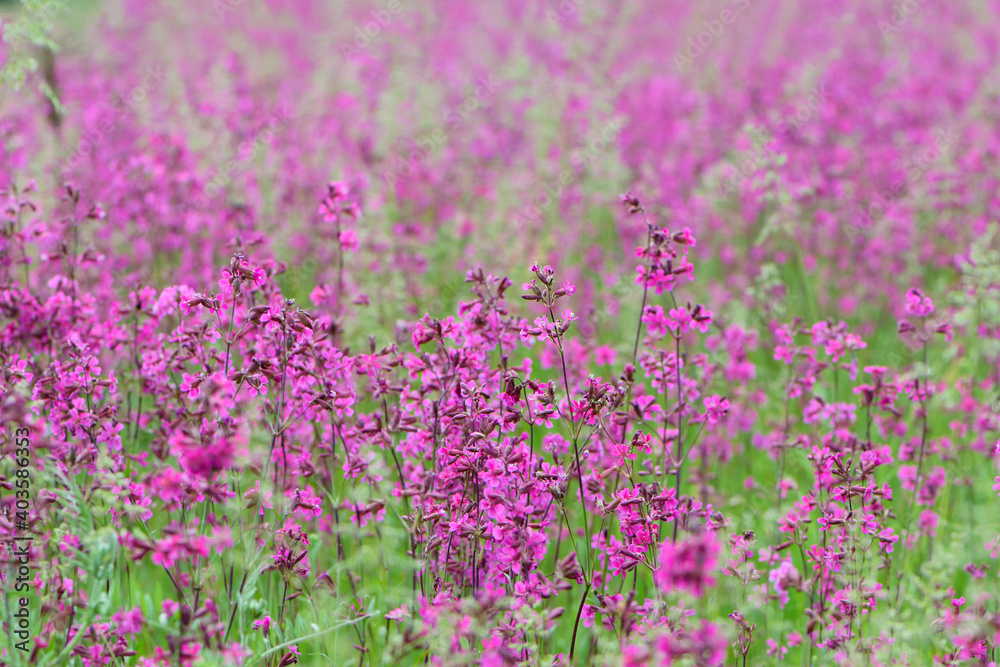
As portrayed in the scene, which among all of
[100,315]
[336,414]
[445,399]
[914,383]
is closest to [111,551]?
[336,414]

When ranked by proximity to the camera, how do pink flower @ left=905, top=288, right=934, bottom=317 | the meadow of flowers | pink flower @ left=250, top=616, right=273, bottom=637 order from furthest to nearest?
pink flower @ left=905, top=288, right=934, bottom=317
pink flower @ left=250, top=616, right=273, bottom=637
the meadow of flowers

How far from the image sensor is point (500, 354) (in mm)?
3281

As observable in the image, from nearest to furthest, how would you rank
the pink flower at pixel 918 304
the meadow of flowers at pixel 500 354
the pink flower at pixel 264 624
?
the meadow of flowers at pixel 500 354
the pink flower at pixel 264 624
the pink flower at pixel 918 304

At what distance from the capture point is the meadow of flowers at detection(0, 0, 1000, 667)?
9.29ft

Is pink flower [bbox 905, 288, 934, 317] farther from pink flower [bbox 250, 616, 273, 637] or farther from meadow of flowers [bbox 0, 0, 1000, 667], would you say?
pink flower [bbox 250, 616, 273, 637]

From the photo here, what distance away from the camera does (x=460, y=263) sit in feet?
23.6

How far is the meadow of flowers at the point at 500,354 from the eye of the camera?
9.29ft

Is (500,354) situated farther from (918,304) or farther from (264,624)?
(918,304)

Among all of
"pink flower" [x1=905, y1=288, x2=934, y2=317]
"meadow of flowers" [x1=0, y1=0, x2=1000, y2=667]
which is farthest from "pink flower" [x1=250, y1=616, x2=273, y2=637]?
"pink flower" [x1=905, y1=288, x2=934, y2=317]

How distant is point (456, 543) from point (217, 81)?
613 cm

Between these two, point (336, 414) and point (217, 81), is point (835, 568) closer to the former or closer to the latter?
point (336, 414)

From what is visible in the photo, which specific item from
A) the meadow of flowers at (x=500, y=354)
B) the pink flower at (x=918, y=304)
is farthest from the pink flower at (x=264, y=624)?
the pink flower at (x=918, y=304)

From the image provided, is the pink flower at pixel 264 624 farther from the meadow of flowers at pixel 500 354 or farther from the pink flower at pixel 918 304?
the pink flower at pixel 918 304

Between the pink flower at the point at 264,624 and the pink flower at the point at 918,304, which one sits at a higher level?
the pink flower at the point at 918,304
